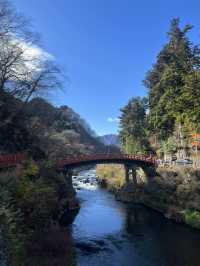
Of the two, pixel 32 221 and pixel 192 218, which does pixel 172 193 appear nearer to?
pixel 192 218

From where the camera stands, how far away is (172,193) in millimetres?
48562

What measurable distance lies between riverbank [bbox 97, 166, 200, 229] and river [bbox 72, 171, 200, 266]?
5.54 ft

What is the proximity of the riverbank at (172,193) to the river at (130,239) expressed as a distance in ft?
5.54

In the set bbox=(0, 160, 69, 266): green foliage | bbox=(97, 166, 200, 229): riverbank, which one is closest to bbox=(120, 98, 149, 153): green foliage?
bbox=(97, 166, 200, 229): riverbank

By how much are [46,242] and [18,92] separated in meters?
24.1

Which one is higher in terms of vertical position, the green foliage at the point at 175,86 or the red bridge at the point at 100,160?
the green foliage at the point at 175,86

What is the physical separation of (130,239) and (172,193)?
1696 centimetres

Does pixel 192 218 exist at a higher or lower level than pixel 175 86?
lower

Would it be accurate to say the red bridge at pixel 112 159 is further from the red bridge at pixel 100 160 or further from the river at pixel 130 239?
the river at pixel 130 239

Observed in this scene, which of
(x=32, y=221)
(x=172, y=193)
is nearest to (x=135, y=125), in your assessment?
(x=172, y=193)

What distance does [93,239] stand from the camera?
3350 centimetres

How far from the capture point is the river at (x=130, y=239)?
27.1 m

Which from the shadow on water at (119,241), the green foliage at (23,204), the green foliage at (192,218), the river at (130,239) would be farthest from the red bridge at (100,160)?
the green foliage at (23,204)

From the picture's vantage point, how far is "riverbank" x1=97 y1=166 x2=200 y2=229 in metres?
42.4
